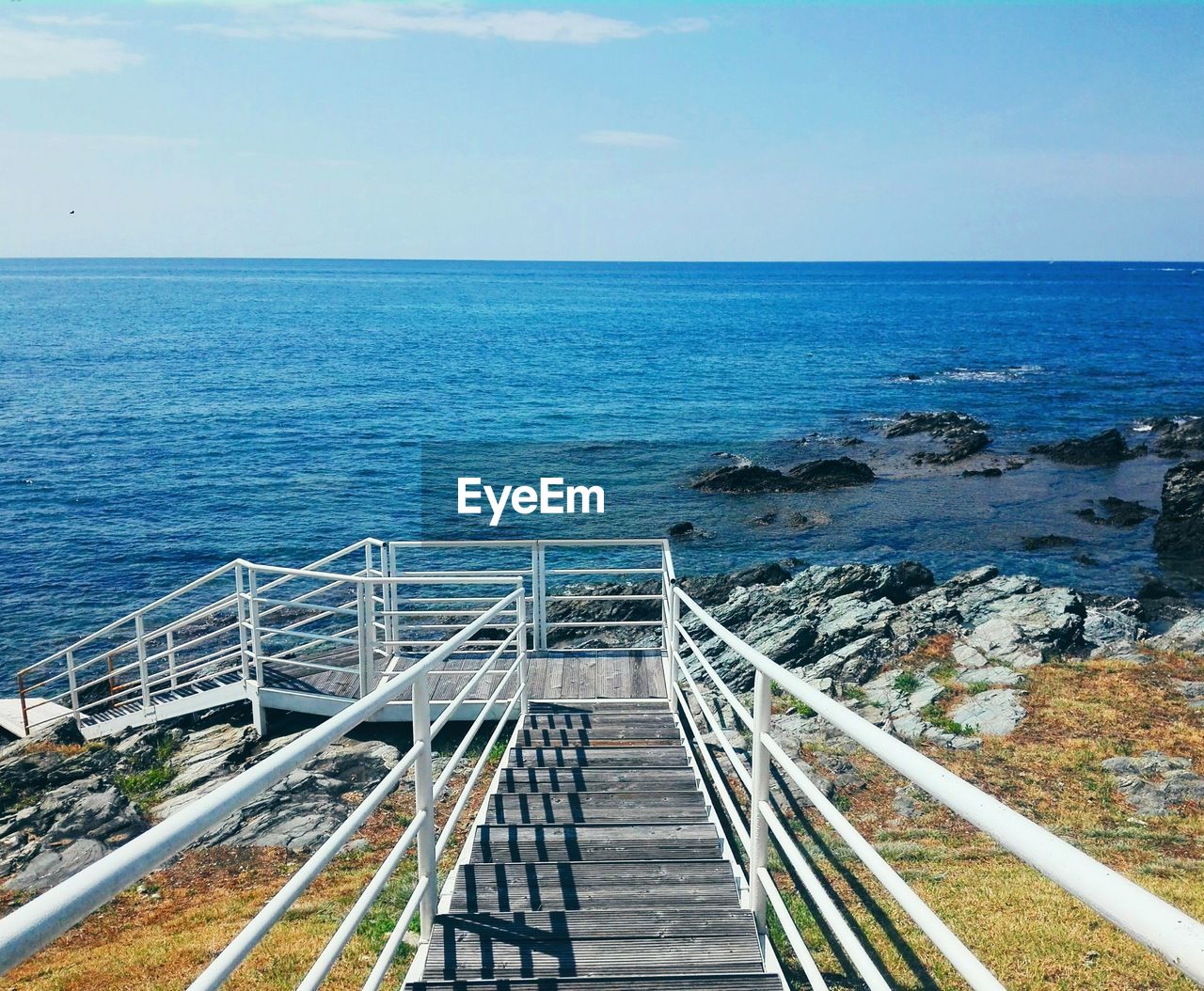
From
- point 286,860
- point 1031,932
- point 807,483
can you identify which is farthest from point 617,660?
point 807,483

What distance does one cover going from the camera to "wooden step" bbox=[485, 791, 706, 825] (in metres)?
5.65

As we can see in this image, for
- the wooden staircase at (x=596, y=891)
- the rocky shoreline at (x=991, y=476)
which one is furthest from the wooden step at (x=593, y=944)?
the rocky shoreline at (x=991, y=476)

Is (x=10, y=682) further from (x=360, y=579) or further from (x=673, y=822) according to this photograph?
(x=673, y=822)

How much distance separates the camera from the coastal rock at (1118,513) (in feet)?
101

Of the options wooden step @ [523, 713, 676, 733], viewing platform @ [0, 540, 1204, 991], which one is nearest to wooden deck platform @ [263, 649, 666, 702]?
viewing platform @ [0, 540, 1204, 991]

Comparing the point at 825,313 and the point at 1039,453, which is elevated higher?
the point at 825,313

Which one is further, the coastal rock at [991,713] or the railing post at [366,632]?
the railing post at [366,632]

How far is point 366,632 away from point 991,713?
21.3 ft

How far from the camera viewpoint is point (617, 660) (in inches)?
455

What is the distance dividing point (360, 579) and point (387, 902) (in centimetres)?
411

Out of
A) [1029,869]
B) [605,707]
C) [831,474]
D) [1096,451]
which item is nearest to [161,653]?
[605,707]

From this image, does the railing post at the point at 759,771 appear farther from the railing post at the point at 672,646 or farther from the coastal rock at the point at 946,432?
the coastal rock at the point at 946,432

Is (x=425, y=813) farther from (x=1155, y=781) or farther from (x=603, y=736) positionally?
(x=1155, y=781)

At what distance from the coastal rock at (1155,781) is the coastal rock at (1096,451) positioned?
35058mm
